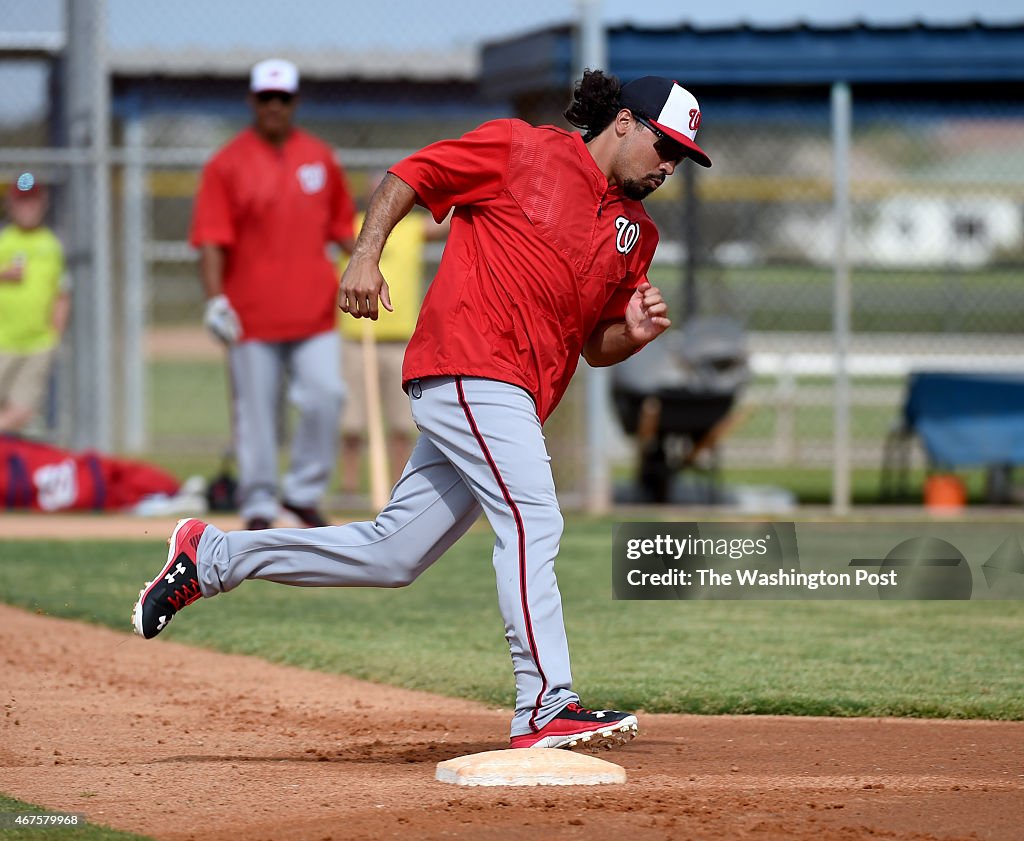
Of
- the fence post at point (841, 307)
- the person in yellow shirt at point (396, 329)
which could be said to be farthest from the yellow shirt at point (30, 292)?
the fence post at point (841, 307)

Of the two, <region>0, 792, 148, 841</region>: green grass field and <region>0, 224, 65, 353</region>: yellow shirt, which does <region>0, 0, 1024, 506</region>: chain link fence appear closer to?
<region>0, 224, 65, 353</region>: yellow shirt

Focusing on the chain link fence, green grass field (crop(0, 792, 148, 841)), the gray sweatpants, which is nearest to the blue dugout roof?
the chain link fence

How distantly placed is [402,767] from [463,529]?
68 centimetres

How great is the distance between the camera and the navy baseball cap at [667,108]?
4.62 meters

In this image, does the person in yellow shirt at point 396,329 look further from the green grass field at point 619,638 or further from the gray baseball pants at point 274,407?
the green grass field at point 619,638

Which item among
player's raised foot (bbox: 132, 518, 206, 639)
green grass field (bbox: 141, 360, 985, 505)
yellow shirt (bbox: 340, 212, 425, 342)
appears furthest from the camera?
green grass field (bbox: 141, 360, 985, 505)

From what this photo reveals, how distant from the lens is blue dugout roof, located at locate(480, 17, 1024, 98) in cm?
1162

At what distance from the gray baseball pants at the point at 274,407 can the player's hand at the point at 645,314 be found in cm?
479

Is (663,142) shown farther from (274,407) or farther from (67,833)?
(274,407)

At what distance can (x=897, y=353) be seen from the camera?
66.9 ft

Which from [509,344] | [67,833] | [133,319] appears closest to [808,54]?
[133,319]

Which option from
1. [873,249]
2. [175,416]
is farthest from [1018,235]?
[175,416]

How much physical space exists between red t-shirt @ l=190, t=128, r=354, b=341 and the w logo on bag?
15.9 ft

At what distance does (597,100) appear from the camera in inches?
186
